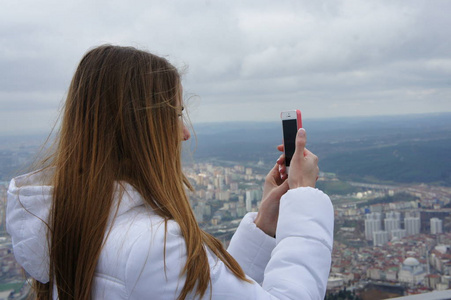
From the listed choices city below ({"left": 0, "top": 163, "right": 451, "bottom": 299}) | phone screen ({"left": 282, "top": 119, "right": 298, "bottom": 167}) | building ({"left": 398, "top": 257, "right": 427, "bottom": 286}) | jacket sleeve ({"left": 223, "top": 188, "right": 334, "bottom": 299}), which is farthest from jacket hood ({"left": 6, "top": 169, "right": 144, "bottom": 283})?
building ({"left": 398, "top": 257, "right": 427, "bottom": 286})

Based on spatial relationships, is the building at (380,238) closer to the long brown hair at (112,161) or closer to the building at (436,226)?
the building at (436,226)

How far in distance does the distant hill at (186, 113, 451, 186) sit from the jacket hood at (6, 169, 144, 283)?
2408mm

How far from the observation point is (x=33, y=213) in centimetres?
67

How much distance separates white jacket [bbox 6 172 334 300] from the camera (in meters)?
0.60

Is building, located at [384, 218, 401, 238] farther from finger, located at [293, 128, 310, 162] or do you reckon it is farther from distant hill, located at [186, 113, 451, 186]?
finger, located at [293, 128, 310, 162]

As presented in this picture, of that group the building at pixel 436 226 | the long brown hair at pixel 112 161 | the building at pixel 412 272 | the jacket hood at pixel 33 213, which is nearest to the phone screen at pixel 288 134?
the long brown hair at pixel 112 161

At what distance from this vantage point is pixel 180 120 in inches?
30.7

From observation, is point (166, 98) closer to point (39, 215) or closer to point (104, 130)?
point (104, 130)

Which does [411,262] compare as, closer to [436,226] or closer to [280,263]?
[436,226]

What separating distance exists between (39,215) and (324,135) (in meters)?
3.90

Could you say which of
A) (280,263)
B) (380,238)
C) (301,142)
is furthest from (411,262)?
(280,263)

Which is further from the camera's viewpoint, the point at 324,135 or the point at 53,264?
the point at 324,135

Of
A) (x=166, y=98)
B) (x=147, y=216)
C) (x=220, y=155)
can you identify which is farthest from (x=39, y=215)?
(x=220, y=155)

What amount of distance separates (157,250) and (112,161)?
Answer: 0.62 ft
